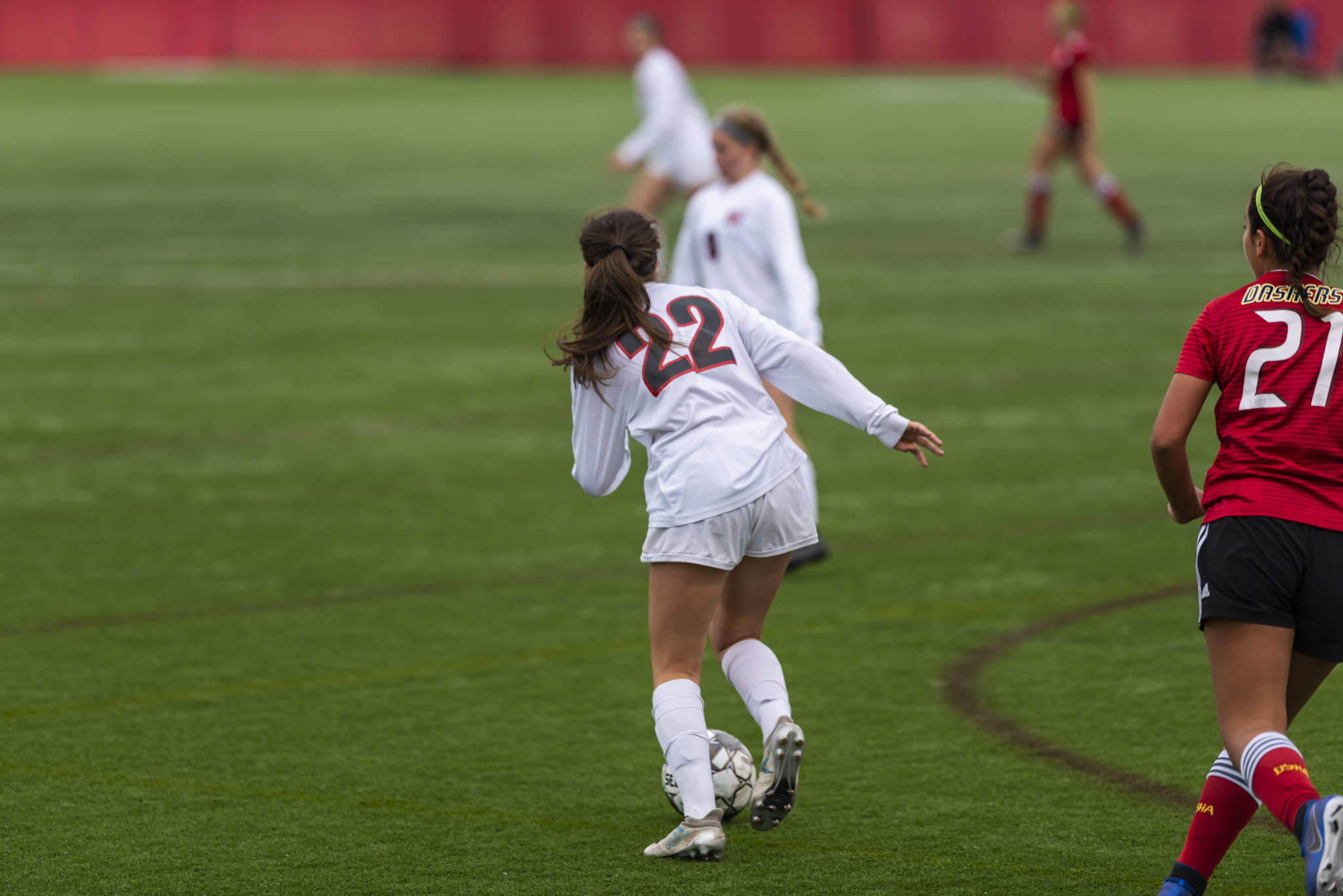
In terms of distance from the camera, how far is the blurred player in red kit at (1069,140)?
18.3 meters

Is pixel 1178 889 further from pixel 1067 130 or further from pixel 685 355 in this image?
pixel 1067 130

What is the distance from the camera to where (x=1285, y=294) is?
4.11 meters

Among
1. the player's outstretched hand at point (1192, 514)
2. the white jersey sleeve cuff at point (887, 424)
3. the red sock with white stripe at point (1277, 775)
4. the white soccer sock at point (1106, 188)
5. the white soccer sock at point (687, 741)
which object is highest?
the white jersey sleeve cuff at point (887, 424)

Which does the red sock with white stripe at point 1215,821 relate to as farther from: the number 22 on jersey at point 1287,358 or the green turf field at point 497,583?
the number 22 on jersey at point 1287,358

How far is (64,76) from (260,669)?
5426cm

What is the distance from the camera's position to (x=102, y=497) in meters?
9.60

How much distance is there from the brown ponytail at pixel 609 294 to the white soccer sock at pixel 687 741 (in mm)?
827

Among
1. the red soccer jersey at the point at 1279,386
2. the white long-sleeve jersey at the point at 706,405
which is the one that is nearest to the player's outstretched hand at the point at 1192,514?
the red soccer jersey at the point at 1279,386

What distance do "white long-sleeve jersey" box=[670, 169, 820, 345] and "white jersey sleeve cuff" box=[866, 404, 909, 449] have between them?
2.87 m

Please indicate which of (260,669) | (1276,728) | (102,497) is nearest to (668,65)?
(102,497)

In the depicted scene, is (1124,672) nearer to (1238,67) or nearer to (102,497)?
(102,497)

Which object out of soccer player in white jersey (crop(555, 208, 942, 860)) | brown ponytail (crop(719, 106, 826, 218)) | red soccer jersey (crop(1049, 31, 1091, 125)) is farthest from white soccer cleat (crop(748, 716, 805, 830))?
red soccer jersey (crop(1049, 31, 1091, 125))

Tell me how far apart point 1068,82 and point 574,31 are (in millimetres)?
43957

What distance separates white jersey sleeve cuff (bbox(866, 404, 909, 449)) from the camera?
488cm
